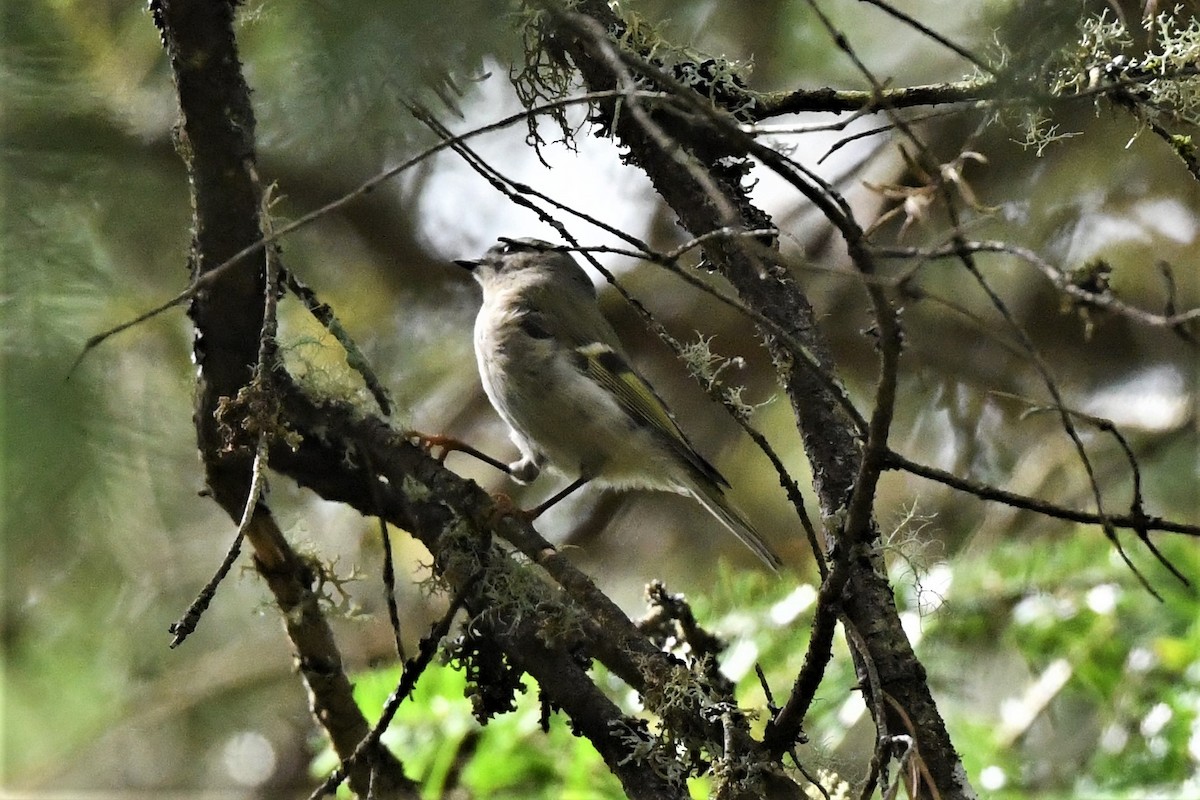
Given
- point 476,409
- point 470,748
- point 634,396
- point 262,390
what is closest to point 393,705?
point 262,390

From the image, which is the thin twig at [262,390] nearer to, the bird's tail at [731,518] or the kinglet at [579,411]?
the kinglet at [579,411]

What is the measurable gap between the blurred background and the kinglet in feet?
1.24

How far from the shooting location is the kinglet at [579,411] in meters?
3.46

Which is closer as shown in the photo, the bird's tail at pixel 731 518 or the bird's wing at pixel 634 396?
the bird's tail at pixel 731 518

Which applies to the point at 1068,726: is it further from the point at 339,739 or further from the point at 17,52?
the point at 17,52

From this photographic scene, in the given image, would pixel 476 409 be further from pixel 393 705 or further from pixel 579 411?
pixel 393 705

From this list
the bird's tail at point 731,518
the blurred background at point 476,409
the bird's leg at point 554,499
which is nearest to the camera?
the blurred background at point 476,409

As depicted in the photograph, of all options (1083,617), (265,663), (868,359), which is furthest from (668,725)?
(265,663)

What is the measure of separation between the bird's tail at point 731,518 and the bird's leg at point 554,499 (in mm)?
318

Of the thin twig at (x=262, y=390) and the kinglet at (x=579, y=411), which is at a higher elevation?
the kinglet at (x=579, y=411)

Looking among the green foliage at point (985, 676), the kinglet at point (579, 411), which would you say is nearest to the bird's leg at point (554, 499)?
the kinglet at point (579, 411)

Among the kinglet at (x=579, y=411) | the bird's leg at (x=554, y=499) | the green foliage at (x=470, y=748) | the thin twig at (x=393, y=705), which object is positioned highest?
the kinglet at (x=579, y=411)

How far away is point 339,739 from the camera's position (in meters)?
2.38

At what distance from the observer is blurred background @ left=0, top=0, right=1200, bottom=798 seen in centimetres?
135
